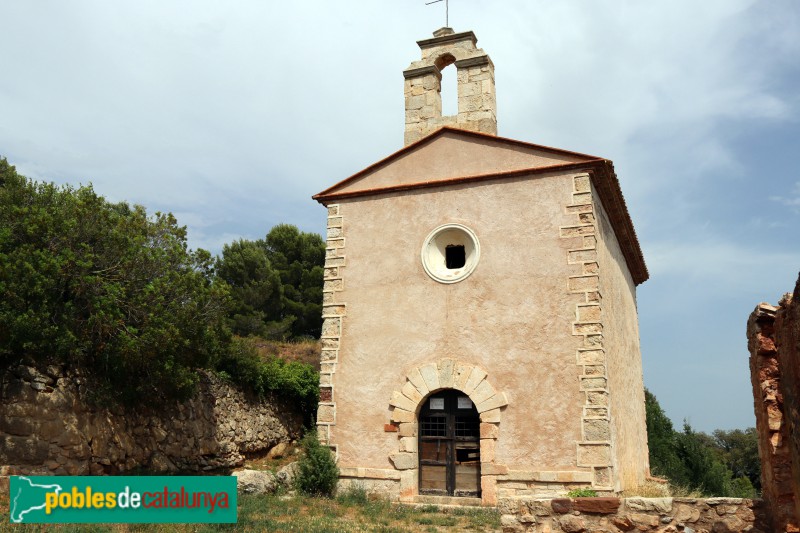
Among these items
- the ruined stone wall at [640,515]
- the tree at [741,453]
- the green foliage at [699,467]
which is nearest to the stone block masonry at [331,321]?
the ruined stone wall at [640,515]

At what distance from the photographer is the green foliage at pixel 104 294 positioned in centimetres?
920

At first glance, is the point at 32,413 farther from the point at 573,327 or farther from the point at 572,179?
the point at 572,179

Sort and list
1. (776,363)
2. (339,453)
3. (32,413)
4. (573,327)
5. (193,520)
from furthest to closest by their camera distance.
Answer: (339,453) < (573,327) < (32,413) < (193,520) < (776,363)

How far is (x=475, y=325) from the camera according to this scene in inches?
426

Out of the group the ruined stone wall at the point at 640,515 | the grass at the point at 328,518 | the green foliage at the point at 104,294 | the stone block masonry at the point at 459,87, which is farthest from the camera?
the stone block masonry at the point at 459,87

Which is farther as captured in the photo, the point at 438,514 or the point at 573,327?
the point at 573,327

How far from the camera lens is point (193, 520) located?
7.03 metres

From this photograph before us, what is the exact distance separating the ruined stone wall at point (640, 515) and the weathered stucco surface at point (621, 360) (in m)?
3.92

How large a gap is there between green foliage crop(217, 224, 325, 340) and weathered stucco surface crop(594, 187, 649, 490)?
42.7ft

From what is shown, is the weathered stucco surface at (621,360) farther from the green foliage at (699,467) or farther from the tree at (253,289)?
the tree at (253,289)

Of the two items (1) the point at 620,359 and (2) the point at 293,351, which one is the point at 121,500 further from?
(2) the point at 293,351

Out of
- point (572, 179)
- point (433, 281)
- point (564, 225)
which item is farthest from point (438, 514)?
point (572, 179)

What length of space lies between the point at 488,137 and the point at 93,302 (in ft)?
23.1

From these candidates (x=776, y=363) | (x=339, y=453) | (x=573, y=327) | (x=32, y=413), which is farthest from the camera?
(x=339, y=453)
